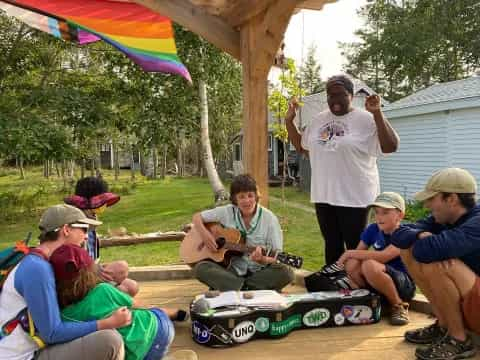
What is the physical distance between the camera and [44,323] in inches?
68.2

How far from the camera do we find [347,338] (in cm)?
268

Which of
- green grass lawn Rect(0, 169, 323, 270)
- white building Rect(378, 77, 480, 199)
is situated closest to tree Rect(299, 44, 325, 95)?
green grass lawn Rect(0, 169, 323, 270)

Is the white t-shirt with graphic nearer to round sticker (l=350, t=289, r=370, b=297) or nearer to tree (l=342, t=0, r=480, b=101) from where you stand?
round sticker (l=350, t=289, r=370, b=297)

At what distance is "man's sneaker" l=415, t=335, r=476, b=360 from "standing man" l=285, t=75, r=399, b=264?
0.97 m

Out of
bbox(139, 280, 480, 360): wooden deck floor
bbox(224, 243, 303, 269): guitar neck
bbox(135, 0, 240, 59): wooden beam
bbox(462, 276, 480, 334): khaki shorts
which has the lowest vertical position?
bbox(139, 280, 480, 360): wooden deck floor

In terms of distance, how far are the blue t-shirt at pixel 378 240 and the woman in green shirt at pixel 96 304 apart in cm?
147

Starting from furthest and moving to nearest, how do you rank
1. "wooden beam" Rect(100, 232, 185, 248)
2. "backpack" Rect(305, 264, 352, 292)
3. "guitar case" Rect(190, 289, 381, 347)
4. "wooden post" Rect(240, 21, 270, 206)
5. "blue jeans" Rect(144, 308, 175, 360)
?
1. "wooden beam" Rect(100, 232, 185, 248)
2. "wooden post" Rect(240, 21, 270, 206)
3. "backpack" Rect(305, 264, 352, 292)
4. "guitar case" Rect(190, 289, 381, 347)
5. "blue jeans" Rect(144, 308, 175, 360)

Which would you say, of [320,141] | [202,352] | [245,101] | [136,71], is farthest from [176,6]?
[136,71]

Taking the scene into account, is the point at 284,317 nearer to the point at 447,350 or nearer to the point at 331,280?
the point at 331,280

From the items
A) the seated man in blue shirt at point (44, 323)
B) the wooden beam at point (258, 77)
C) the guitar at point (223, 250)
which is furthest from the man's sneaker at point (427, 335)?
the wooden beam at point (258, 77)

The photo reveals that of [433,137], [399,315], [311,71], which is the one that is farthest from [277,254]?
[311,71]

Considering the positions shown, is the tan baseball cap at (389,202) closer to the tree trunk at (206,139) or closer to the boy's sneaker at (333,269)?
the boy's sneaker at (333,269)

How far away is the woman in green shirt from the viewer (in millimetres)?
1782

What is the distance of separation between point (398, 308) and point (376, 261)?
0.34 meters
